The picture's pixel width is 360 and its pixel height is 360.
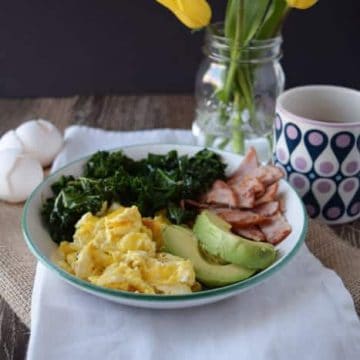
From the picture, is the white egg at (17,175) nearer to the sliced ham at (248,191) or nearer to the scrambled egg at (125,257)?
the scrambled egg at (125,257)

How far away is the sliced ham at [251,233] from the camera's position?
95 cm

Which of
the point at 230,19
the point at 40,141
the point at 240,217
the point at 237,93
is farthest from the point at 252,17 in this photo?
the point at 40,141

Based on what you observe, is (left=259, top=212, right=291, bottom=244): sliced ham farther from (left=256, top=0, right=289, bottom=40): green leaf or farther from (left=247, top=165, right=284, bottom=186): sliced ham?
(left=256, top=0, right=289, bottom=40): green leaf

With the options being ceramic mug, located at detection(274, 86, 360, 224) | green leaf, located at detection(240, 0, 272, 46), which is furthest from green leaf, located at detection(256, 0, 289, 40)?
ceramic mug, located at detection(274, 86, 360, 224)

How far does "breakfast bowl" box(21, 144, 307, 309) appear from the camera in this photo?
0.78 meters

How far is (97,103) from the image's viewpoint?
1647 mm

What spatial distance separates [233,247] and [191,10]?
40 cm

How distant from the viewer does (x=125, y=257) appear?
838 mm

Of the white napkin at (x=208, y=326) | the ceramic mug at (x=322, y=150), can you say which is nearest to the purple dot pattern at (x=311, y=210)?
the ceramic mug at (x=322, y=150)

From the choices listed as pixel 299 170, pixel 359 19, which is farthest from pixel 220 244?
pixel 359 19

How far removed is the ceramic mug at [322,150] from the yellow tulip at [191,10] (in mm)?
196

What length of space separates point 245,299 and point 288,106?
1.33ft

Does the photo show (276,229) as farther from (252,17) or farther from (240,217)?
(252,17)

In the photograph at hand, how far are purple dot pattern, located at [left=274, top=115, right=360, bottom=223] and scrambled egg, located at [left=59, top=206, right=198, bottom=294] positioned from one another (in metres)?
0.28
